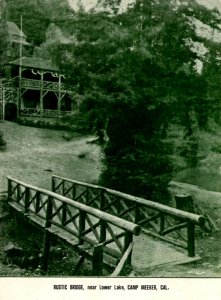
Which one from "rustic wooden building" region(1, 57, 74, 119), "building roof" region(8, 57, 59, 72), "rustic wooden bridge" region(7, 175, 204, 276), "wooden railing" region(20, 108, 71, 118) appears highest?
"building roof" region(8, 57, 59, 72)

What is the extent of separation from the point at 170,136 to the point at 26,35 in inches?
978

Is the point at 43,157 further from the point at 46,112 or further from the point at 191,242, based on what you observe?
the point at 191,242

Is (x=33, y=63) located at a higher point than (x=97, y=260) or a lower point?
higher

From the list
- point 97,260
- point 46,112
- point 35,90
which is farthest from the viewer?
point 35,90

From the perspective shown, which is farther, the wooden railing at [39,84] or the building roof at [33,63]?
the wooden railing at [39,84]

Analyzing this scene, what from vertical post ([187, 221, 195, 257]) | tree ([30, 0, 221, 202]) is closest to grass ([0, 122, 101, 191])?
tree ([30, 0, 221, 202])

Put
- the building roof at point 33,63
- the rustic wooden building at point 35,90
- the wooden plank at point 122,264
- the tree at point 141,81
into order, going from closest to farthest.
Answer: the wooden plank at point 122,264 < the tree at point 141,81 < the rustic wooden building at point 35,90 < the building roof at point 33,63

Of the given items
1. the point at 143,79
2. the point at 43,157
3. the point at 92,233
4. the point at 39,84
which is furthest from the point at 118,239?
the point at 39,84

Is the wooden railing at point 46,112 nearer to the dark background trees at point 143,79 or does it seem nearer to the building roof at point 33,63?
the building roof at point 33,63

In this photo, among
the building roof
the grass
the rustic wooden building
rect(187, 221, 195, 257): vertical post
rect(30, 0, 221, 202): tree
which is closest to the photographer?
rect(187, 221, 195, 257): vertical post

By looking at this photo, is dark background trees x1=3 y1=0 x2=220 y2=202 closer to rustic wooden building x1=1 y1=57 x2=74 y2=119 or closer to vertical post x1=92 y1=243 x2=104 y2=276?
vertical post x1=92 y1=243 x2=104 y2=276

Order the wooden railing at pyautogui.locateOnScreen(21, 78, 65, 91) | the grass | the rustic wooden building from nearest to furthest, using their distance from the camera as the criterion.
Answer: the grass < the rustic wooden building < the wooden railing at pyautogui.locateOnScreen(21, 78, 65, 91)

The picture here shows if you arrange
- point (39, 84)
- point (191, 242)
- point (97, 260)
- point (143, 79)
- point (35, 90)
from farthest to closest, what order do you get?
point (35, 90)
point (39, 84)
point (143, 79)
point (191, 242)
point (97, 260)

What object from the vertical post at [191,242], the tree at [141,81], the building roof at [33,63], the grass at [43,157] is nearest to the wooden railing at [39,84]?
the building roof at [33,63]
